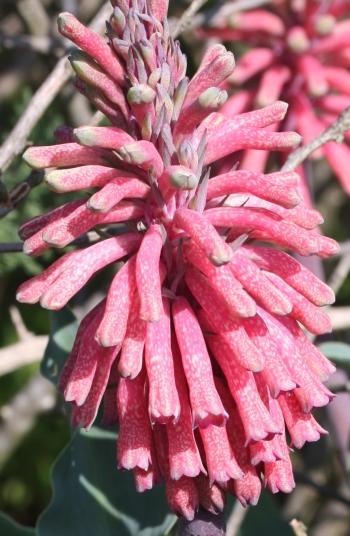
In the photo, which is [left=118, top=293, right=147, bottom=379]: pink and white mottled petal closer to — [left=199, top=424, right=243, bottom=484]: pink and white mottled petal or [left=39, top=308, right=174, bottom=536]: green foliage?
[left=199, top=424, right=243, bottom=484]: pink and white mottled petal

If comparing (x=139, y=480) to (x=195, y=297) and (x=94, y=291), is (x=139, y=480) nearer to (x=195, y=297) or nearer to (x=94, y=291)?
(x=195, y=297)

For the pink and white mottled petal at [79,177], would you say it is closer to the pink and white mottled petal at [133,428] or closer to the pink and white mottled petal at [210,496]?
the pink and white mottled petal at [133,428]

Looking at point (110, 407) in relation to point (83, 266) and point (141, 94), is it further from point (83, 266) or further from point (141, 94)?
point (141, 94)

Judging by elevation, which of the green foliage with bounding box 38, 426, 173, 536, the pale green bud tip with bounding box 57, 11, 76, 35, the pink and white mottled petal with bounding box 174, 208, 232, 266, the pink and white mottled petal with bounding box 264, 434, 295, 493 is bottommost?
the green foliage with bounding box 38, 426, 173, 536

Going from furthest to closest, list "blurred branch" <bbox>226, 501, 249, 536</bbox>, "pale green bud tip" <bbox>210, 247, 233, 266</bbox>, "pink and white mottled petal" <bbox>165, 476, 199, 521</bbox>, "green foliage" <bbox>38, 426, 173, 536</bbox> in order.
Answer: "blurred branch" <bbox>226, 501, 249, 536</bbox> → "green foliage" <bbox>38, 426, 173, 536</bbox> → "pink and white mottled petal" <bbox>165, 476, 199, 521</bbox> → "pale green bud tip" <bbox>210, 247, 233, 266</bbox>

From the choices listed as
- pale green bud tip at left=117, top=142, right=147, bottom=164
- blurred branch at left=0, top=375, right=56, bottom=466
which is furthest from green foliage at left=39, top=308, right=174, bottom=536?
blurred branch at left=0, top=375, right=56, bottom=466

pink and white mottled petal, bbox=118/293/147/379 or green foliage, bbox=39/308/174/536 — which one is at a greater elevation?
pink and white mottled petal, bbox=118/293/147/379

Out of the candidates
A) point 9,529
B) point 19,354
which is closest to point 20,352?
point 19,354

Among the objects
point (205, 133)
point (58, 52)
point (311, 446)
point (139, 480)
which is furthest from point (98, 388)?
point (311, 446)

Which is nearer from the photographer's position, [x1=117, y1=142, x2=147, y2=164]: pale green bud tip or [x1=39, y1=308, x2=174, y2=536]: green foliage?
[x1=117, y1=142, x2=147, y2=164]: pale green bud tip
